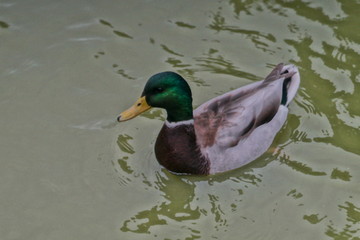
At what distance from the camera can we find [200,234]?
6.28 m

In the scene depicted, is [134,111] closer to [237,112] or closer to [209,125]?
[209,125]

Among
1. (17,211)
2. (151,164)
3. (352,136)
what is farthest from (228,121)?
(17,211)

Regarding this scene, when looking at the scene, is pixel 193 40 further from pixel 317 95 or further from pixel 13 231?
pixel 13 231

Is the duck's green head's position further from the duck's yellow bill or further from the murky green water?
the murky green water

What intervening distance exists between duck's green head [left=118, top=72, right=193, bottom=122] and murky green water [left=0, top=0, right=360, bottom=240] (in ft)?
1.98

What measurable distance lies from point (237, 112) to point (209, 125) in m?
0.27

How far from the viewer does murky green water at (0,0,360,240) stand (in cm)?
643

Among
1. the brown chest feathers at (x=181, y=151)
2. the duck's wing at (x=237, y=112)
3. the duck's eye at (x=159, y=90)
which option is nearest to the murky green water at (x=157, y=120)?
the brown chest feathers at (x=181, y=151)

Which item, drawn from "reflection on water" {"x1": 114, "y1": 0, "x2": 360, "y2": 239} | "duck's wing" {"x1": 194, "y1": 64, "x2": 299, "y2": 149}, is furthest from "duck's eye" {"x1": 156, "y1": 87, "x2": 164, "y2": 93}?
"reflection on water" {"x1": 114, "y1": 0, "x2": 360, "y2": 239}

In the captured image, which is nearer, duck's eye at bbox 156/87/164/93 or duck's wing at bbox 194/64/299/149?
duck's eye at bbox 156/87/164/93

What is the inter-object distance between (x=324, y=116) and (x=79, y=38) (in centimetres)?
271

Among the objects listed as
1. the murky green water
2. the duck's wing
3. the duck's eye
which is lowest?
the murky green water

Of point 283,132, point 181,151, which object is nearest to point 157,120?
point 181,151

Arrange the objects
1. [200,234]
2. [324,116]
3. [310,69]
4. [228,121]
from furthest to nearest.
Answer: [310,69] < [324,116] < [228,121] < [200,234]
